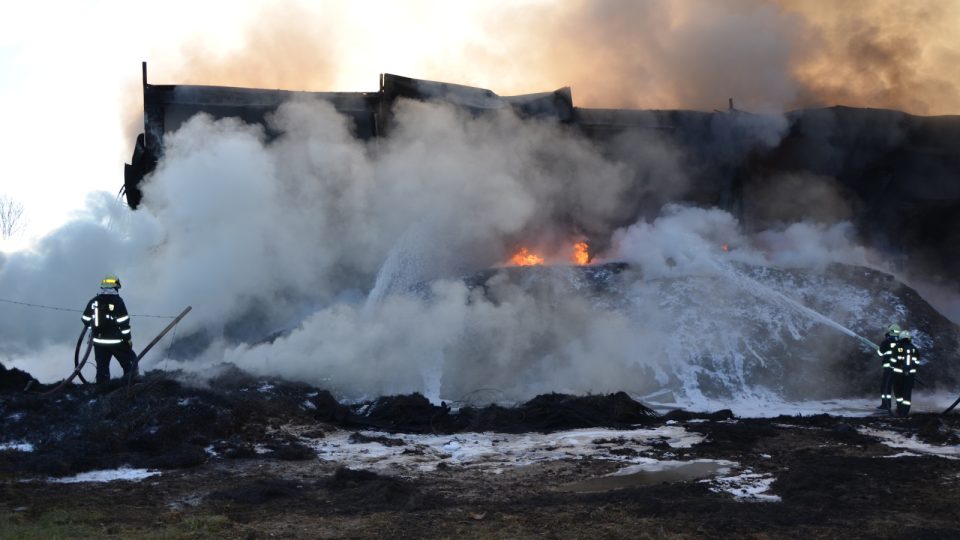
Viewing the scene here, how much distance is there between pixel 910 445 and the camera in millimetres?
9094

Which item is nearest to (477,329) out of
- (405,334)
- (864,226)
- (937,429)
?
(405,334)

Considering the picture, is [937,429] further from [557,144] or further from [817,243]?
[557,144]

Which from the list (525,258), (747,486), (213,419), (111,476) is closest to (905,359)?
(747,486)

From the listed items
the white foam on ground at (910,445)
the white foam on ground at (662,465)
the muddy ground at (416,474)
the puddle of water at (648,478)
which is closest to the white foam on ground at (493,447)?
the muddy ground at (416,474)

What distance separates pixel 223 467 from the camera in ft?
26.5

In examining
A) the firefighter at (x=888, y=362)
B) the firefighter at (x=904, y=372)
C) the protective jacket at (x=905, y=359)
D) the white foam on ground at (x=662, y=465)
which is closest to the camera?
the white foam on ground at (x=662, y=465)

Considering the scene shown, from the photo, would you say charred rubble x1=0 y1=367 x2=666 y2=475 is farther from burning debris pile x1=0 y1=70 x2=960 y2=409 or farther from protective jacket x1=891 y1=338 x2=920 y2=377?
protective jacket x1=891 y1=338 x2=920 y2=377

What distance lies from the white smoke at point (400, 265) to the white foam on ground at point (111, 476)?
503 cm

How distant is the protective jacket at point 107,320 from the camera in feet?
36.7

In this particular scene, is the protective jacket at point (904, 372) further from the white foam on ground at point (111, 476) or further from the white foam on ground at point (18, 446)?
the white foam on ground at point (18, 446)

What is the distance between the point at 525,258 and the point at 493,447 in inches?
331

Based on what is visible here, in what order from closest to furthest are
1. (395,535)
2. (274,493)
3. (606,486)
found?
(395,535) → (274,493) → (606,486)

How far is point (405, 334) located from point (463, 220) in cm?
327

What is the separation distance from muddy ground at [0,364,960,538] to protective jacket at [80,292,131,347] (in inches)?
40.3
